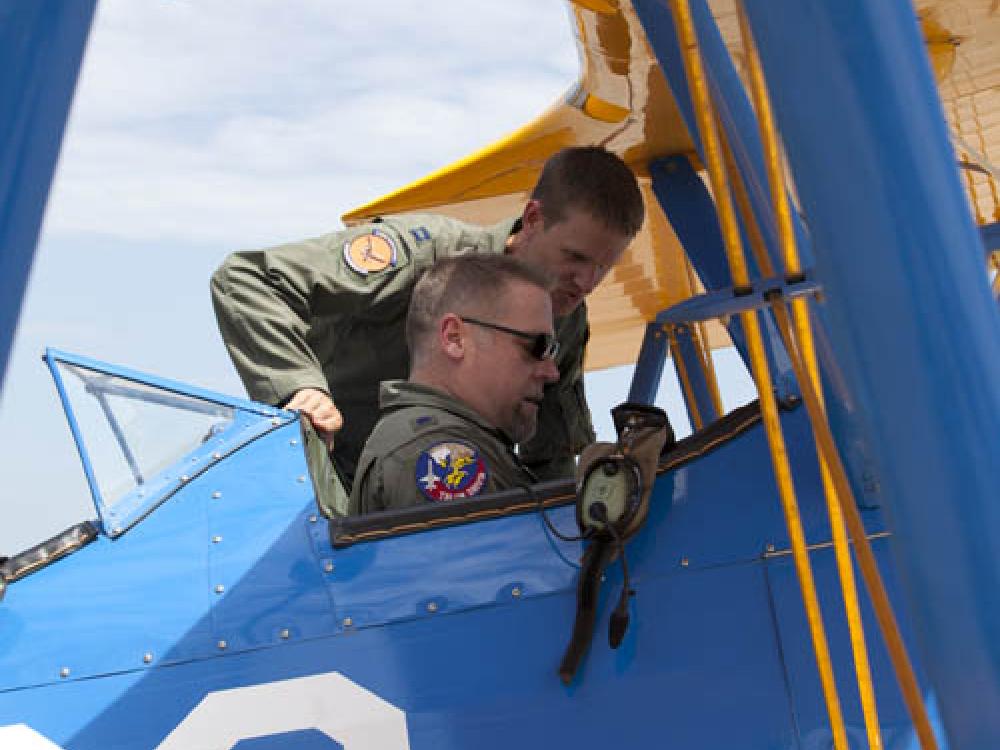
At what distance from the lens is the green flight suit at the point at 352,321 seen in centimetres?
351

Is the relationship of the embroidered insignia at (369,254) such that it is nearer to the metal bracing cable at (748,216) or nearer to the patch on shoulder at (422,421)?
the patch on shoulder at (422,421)

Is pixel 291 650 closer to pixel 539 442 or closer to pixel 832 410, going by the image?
pixel 832 410

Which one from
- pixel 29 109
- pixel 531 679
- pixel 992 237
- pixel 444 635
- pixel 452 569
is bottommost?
pixel 531 679

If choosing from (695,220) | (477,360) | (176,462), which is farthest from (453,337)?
(695,220)

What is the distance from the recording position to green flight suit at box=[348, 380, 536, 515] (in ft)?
8.30

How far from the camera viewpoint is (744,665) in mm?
2232

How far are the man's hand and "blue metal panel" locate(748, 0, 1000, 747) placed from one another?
2.01 metres

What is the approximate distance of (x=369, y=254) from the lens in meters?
3.77

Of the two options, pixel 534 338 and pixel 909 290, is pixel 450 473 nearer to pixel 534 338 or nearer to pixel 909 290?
pixel 534 338

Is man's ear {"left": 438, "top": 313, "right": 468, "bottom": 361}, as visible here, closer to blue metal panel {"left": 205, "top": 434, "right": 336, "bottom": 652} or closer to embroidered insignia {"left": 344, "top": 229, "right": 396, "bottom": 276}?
blue metal panel {"left": 205, "top": 434, "right": 336, "bottom": 652}

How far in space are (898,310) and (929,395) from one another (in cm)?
8

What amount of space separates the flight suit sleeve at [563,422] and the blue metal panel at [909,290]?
9.25 ft

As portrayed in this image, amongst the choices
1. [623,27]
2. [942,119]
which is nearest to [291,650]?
[942,119]

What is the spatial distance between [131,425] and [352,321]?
4.26 feet
